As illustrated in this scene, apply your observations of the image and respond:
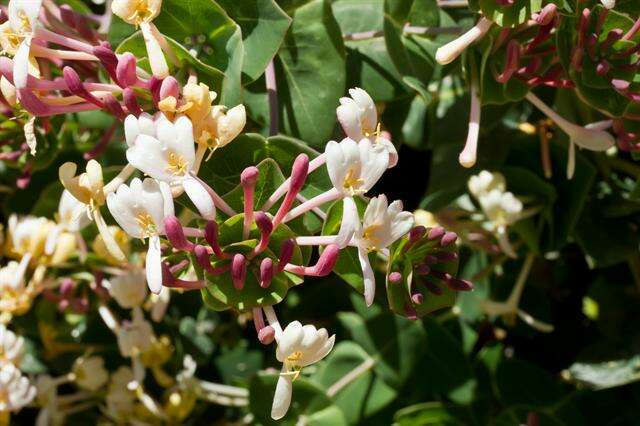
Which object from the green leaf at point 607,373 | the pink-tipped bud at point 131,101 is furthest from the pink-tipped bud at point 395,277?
the green leaf at point 607,373

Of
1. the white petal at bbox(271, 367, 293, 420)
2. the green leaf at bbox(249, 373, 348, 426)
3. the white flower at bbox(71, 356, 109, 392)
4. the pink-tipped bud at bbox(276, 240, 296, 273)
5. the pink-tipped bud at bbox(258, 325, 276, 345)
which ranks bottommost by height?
the white flower at bbox(71, 356, 109, 392)

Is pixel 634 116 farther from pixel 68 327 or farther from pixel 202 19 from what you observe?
pixel 68 327

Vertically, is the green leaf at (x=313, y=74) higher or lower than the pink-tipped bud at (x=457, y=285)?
higher

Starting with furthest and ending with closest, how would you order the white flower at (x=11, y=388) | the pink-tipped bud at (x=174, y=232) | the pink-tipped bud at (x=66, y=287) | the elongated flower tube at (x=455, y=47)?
1. the pink-tipped bud at (x=66, y=287)
2. the white flower at (x=11, y=388)
3. the elongated flower tube at (x=455, y=47)
4. the pink-tipped bud at (x=174, y=232)

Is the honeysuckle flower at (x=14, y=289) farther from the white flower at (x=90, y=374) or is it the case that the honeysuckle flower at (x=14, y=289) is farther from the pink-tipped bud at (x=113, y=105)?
the pink-tipped bud at (x=113, y=105)

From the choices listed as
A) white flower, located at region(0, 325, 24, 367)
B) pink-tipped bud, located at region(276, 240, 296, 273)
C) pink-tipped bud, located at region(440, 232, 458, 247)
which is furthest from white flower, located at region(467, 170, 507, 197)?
Answer: white flower, located at region(0, 325, 24, 367)

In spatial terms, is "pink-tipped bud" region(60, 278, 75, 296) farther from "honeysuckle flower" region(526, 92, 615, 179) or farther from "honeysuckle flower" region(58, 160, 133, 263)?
"honeysuckle flower" region(526, 92, 615, 179)

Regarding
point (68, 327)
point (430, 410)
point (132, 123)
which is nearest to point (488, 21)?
point (132, 123)
